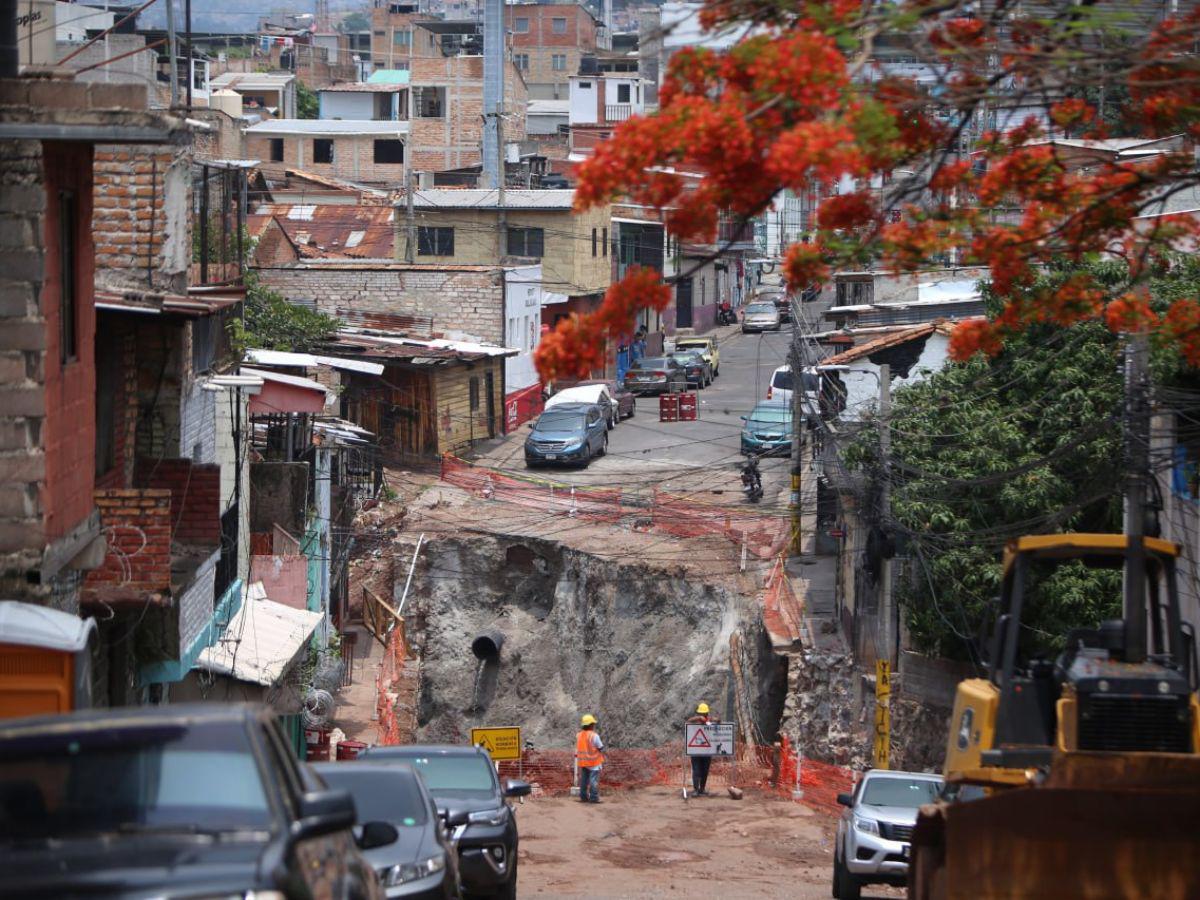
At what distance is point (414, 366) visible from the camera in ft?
131

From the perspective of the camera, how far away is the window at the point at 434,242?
187 feet

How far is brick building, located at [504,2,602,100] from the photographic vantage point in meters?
110

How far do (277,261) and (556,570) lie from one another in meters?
18.0

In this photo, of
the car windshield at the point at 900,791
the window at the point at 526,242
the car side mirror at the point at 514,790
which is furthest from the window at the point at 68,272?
the window at the point at 526,242

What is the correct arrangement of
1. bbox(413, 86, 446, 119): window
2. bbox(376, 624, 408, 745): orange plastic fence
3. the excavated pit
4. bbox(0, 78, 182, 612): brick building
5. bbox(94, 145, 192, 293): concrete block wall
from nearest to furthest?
bbox(0, 78, 182, 612): brick building → bbox(94, 145, 192, 293): concrete block wall → bbox(376, 624, 408, 745): orange plastic fence → the excavated pit → bbox(413, 86, 446, 119): window

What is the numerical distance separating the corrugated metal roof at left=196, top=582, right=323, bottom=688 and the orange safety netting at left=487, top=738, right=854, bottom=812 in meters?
4.46

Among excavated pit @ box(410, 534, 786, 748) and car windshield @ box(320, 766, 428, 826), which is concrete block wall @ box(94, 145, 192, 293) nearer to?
car windshield @ box(320, 766, 428, 826)

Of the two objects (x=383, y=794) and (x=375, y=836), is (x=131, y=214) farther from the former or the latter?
(x=375, y=836)

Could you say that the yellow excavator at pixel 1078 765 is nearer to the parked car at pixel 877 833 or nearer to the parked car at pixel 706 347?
the parked car at pixel 877 833

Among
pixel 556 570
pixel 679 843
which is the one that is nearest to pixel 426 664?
pixel 556 570

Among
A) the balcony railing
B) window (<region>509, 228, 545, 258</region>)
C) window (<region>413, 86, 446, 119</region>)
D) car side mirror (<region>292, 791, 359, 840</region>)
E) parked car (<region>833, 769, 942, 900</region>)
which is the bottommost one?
parked car (<region>833, 769, 942, 900</region>)

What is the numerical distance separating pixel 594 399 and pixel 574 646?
38.6 ft

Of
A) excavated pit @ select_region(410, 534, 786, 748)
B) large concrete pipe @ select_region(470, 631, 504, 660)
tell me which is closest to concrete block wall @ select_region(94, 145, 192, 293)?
excavated pit @ select_region(410, 534, 786, 748)

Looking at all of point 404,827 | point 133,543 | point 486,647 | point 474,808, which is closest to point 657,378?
point 486,647
